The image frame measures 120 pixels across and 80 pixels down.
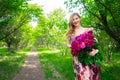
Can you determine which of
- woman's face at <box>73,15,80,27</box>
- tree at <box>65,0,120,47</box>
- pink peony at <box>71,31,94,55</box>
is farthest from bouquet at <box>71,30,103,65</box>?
tree at <box>65,0,120,47</box>

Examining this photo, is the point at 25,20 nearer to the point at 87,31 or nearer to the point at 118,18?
the point at 118,18

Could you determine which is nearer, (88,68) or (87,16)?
(88,68)

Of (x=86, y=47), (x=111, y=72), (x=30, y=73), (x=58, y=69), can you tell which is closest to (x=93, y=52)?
(x=86, y=47)

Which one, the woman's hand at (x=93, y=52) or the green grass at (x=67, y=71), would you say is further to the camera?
the green grass at (x=67, y=71)

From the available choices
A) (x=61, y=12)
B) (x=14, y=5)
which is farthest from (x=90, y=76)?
(x=61, y=12)

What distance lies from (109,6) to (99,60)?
680 cm

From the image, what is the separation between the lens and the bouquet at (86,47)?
21.4 ft

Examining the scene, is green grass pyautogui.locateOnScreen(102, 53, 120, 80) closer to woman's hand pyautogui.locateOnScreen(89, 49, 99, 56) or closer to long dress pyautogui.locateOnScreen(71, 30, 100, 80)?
long dress pyautogui.locateOnScreen(71, 30, 100, 80)

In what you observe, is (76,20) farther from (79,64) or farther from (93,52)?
(79,64)

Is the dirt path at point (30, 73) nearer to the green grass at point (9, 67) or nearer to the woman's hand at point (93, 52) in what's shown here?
the green grass at point (9, 67)

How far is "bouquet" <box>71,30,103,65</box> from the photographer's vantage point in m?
6.51

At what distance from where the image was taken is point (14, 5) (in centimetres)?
2181

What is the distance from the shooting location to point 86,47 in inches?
258

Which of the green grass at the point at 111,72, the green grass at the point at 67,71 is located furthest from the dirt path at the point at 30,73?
the green grass at the point at 111,72
